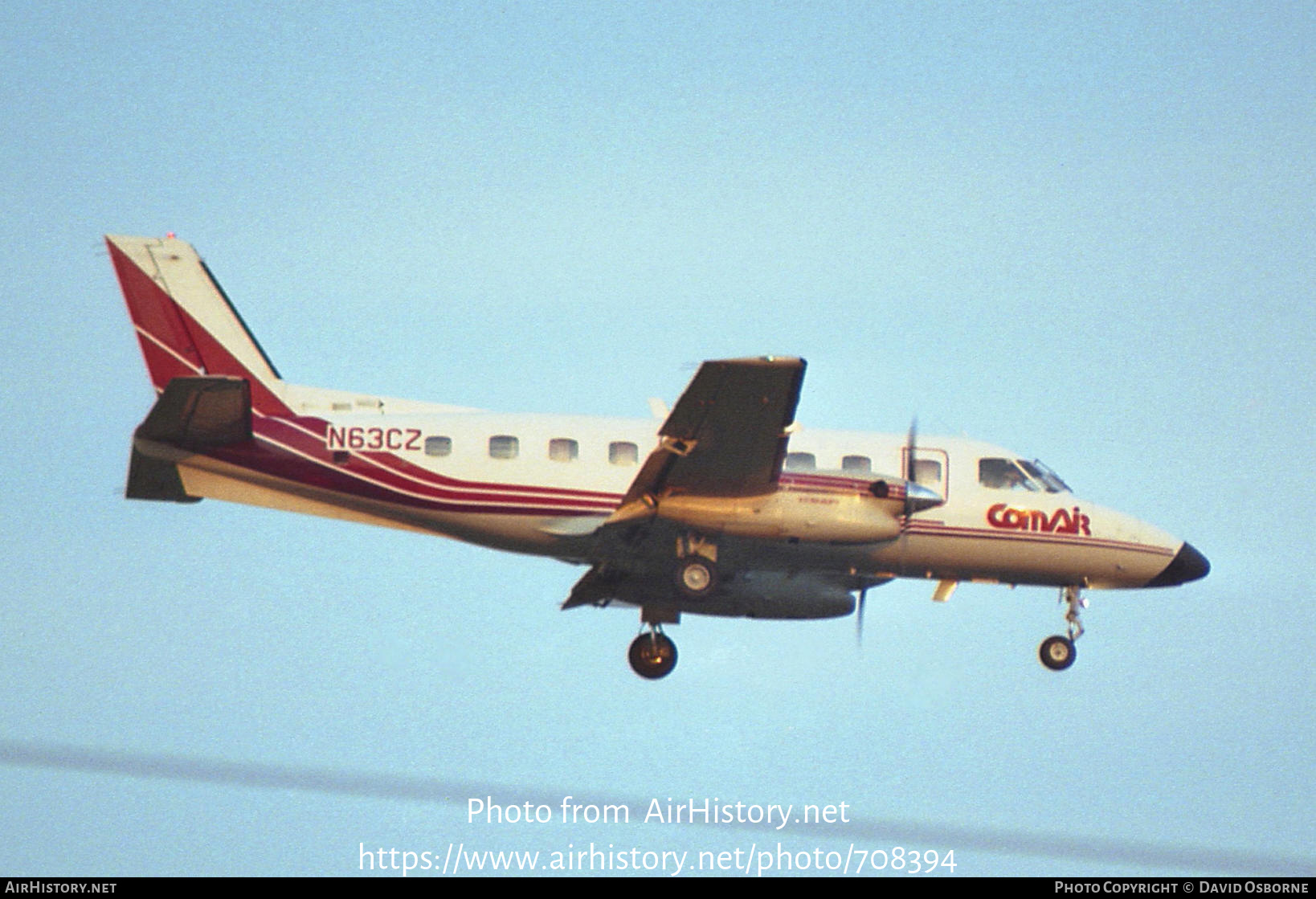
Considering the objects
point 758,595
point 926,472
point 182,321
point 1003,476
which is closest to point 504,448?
point 758,595

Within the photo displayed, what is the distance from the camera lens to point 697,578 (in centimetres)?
2562

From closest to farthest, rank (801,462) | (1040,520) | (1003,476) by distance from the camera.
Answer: (801,462), (1040,520), (1003,476)

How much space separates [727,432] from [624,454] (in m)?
2.54

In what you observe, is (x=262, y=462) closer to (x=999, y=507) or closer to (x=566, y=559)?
(x=566, y=559)

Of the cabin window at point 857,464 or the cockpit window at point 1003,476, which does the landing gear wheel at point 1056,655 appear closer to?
the cockpit window at point 1003,476

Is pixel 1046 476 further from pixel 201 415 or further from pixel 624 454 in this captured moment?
pixel 201 415

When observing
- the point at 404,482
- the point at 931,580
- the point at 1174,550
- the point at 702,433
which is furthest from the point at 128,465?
the point at 1174,550

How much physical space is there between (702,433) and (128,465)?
8.33m

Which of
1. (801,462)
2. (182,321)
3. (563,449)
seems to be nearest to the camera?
(563,449)

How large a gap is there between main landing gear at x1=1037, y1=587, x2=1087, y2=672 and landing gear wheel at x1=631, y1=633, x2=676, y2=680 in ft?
18.9

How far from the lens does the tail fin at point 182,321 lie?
2708 centimetres

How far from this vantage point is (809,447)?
26.8 m

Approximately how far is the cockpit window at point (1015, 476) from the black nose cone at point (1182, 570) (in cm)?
204

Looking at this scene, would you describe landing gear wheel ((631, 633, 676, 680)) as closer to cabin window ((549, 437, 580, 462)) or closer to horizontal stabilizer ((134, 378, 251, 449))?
cabin window ((549, 437, 580, 462))
